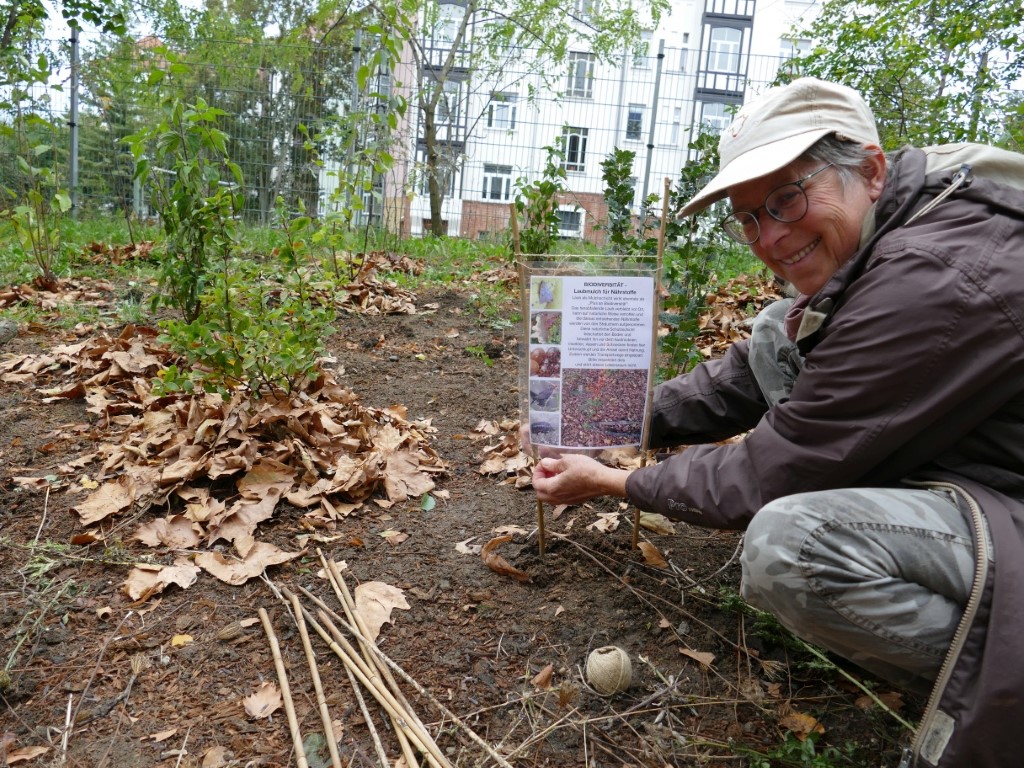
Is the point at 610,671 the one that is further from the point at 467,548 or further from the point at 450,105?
the point at 450,105

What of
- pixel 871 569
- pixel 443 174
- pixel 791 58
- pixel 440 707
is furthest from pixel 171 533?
pixel 443 174

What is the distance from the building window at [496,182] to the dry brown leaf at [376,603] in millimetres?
9335

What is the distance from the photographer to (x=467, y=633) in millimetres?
2125

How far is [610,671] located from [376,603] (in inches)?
28.8

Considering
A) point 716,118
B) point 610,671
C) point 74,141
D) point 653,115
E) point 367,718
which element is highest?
point 716,118

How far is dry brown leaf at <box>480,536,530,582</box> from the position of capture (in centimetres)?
234

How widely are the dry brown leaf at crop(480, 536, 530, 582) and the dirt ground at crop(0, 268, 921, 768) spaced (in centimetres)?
1

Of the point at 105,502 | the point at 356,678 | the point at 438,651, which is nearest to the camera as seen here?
the point at 356,678

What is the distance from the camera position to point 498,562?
236cm

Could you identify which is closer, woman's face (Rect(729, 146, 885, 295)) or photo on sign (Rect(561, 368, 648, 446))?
woman's face (Rect(729, 146, 885, 295))

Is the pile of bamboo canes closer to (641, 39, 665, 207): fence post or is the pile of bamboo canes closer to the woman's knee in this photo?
the woman's knee

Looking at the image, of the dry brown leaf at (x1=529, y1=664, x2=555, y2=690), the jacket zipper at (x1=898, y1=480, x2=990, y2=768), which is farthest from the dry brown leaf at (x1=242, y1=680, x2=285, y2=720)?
the jacket zipper at (x1=898, y1=480, x2=990, y2=768)

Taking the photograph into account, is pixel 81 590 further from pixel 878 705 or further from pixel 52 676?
pixel 878 705

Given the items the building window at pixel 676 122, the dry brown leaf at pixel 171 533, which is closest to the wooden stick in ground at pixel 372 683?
the dry brown leaf at pixel 171 533
